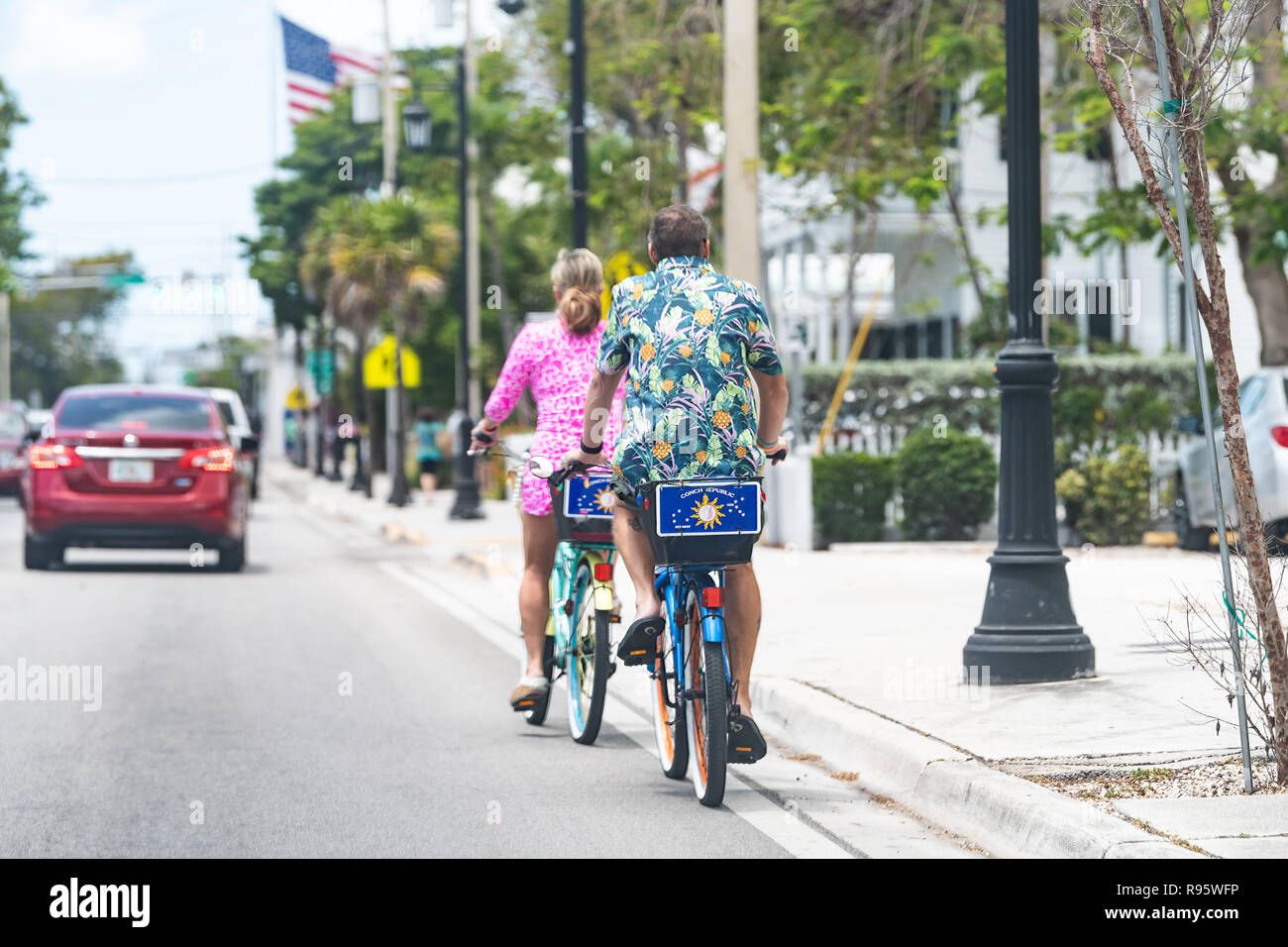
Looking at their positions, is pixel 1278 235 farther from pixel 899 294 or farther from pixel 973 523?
pixel 899 294

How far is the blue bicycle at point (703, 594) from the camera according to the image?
6.66 meters

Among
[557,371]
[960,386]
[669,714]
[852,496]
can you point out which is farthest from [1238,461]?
[960,386]

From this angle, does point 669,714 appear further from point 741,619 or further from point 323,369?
point 323,369

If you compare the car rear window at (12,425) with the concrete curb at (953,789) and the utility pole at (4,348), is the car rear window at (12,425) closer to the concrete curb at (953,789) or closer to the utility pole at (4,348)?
the concrete curb at (953,789)

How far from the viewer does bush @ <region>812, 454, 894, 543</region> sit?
18.1 m

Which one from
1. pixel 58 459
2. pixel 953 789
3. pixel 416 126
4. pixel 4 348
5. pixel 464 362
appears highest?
pixel 4 348

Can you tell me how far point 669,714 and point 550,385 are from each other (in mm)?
1713

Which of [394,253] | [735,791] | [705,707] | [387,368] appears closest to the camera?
[705,707]

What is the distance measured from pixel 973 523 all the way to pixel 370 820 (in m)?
12.2

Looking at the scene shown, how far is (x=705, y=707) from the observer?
666 cm

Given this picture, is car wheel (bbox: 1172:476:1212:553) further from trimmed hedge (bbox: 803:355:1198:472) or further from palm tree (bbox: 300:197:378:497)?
palm tree (bbox: 300:197:378:497)

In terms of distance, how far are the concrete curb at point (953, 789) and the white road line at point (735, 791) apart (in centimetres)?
45

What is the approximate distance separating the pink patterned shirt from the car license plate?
30.3 ft
